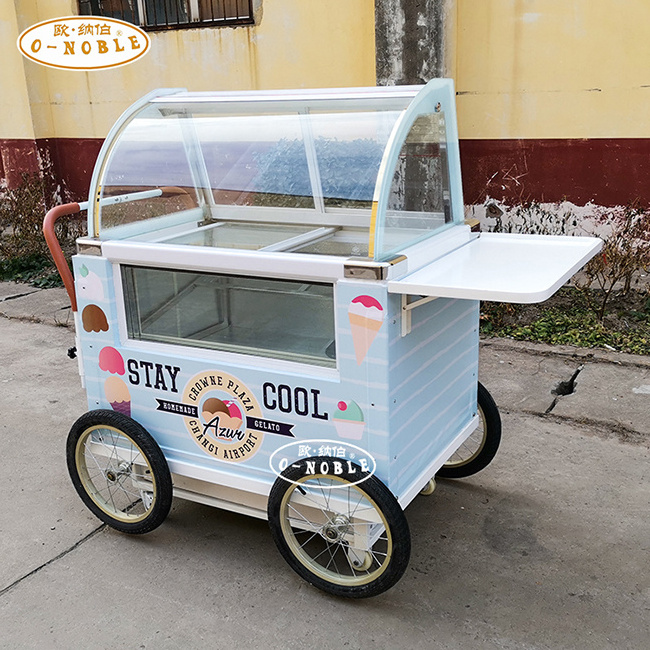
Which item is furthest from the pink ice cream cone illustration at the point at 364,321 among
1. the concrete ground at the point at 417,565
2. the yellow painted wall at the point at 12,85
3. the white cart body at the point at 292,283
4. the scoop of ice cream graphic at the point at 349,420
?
the yellow painted wall at the point at 12,85

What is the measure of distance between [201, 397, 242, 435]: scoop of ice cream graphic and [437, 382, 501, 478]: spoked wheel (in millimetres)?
1152

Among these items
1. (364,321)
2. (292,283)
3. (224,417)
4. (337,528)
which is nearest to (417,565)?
(337,528)

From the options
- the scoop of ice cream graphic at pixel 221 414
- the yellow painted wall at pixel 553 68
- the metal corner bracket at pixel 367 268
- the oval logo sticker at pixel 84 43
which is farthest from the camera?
the oval logo sticker at pixel 84 43

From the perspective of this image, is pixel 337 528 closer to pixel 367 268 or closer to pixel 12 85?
pixel 367 268

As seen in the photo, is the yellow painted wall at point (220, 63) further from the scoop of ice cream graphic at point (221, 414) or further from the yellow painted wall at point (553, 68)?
the scoop of ice cream graphic at point (221, 414)

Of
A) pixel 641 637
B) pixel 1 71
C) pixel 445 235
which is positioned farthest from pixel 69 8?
pixel 641 637

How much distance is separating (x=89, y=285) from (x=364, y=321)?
1180 mm

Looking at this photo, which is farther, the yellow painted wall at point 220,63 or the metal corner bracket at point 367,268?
the yellow painted wall at point 220,63

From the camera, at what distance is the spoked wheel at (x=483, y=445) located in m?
3.22

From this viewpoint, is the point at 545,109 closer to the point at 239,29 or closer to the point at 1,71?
the point at 239,29

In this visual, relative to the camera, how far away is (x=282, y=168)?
2959 mm

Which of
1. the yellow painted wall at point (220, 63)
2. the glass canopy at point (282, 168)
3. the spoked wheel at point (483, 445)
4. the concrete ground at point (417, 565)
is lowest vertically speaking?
the concrete ground at point (417, 565)

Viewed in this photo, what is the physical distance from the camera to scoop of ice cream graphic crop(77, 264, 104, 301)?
279 centimetres

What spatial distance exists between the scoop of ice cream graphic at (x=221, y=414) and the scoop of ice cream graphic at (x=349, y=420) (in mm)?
404
